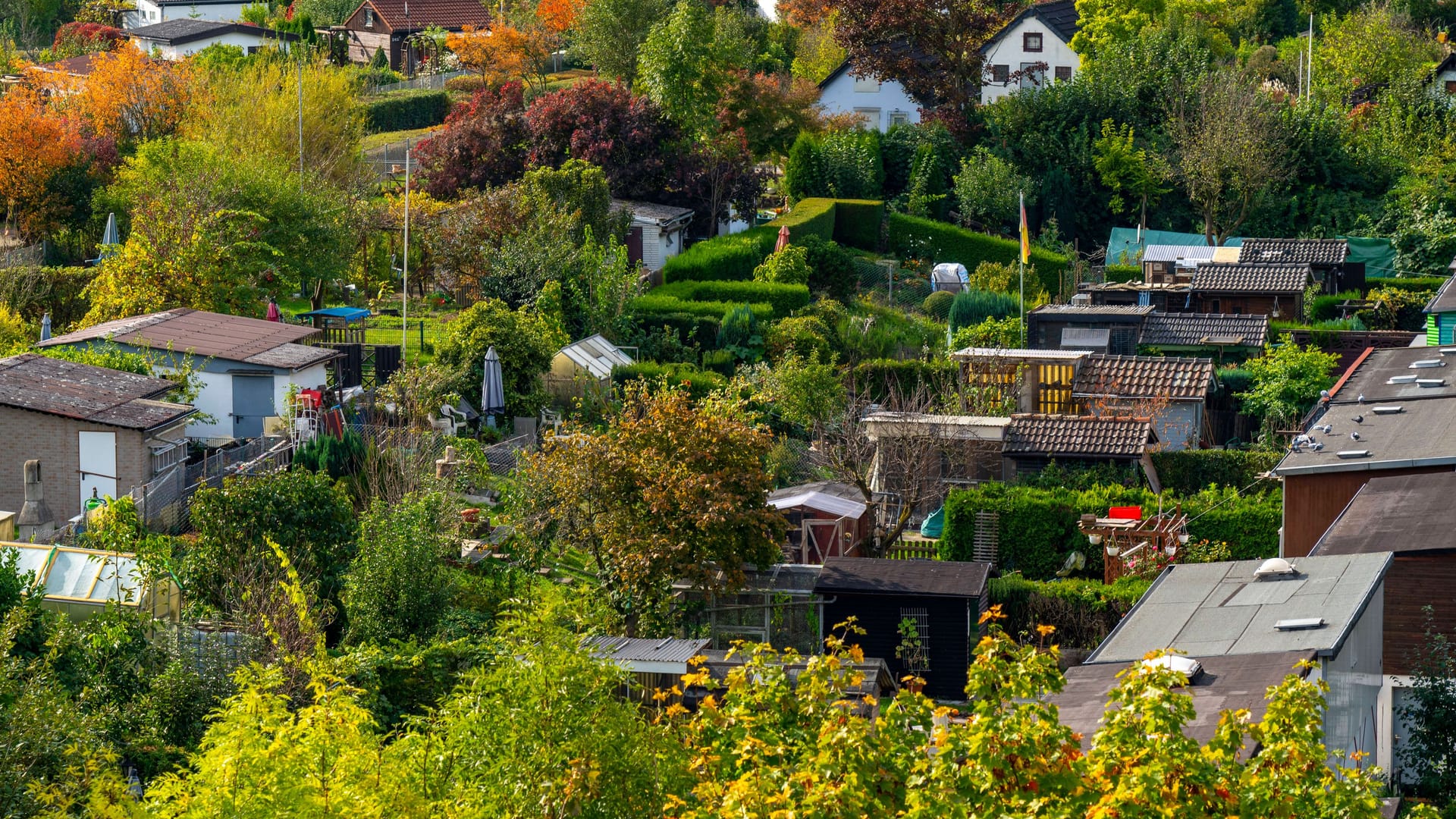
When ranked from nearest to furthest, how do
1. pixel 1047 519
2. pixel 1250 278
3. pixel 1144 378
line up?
pixel 1047 519
pixel 1144 378
pixel 1250 278

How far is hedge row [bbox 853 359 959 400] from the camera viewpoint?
125ft

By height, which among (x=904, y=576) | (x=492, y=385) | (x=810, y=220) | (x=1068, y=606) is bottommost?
(x=1068, y=606)

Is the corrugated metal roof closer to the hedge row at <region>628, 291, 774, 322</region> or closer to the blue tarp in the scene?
the hedge row at <region>628, 291, 774, 322</region>

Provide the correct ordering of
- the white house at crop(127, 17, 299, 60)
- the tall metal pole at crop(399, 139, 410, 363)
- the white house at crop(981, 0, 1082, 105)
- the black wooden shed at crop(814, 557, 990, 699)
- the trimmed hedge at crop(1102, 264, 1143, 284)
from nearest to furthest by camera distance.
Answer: the black wooden shed at crop(814, 557, 990, 699), the tall metal pole at crop(399, 139, 410, 363), the trimmed hedge at crop(1102, 264, 1143, 284), the white house at crop(981, 0, 1082, 105), the white house at crop(127, 17, 299, 60)

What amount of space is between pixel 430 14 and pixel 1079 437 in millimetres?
59946

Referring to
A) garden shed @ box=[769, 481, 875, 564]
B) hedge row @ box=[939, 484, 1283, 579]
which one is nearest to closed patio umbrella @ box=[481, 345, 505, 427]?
garden shed @ box=[769, 481, 875, 564]

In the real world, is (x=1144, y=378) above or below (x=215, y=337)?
below

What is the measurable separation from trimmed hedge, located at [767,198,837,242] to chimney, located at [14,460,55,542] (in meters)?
27.0

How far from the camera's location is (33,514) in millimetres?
26250

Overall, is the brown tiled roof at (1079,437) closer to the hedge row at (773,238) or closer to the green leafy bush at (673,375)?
the green leafy bush at (673,375)

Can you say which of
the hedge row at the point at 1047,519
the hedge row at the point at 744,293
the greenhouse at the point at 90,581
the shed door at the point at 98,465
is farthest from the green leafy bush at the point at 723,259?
the greenhouse at the point at 90,581

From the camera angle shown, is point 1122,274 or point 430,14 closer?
point 1122,274

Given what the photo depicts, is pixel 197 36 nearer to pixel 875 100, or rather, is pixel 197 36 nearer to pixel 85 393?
pixel 875 100

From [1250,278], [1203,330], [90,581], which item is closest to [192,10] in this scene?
[1250,278]
